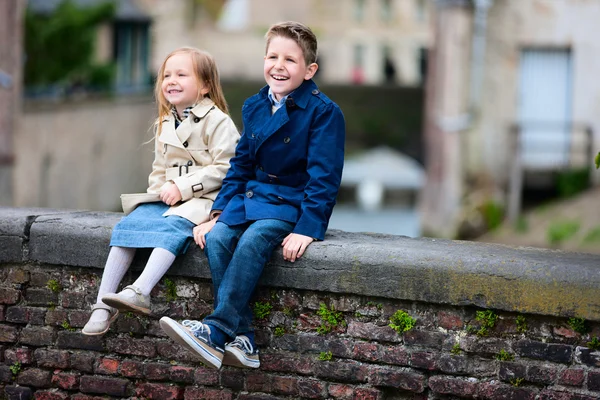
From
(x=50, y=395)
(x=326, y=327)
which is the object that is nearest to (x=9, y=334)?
(x=50, y=395)

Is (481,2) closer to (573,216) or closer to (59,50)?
(573,216)

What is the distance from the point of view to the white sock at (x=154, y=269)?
440cm

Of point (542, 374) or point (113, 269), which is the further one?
point (113, 269)

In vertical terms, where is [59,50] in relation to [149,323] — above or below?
above

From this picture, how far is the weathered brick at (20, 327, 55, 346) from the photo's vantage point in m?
4.84

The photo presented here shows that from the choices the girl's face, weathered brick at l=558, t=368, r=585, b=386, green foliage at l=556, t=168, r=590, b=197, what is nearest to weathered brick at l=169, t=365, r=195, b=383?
the girl's face

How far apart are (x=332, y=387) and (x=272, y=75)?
1340 millimetres

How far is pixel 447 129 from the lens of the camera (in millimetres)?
21281

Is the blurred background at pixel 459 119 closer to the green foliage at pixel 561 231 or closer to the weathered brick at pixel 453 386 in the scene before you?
the green foliage at pixel 561 231

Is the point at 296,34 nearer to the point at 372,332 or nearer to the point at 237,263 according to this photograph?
the point at 237,263

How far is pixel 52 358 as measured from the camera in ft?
15.8

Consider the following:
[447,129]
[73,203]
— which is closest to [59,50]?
[73,203]

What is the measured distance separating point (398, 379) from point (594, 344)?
31.4 inches

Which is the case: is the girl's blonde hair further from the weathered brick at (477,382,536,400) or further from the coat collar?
the weathered brick at (477,382,536,400)
